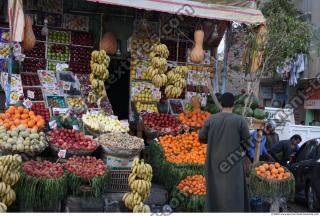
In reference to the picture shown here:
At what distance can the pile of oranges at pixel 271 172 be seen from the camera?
704cm

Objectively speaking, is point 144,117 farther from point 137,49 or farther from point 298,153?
point 298,153

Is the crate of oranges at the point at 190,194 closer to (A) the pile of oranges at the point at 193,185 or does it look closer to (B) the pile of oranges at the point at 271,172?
(A) the pile of oranges at the point at 193,185

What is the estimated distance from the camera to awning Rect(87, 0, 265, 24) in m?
8.14

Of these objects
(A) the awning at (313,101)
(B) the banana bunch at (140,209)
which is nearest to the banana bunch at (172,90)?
(B) the banana bunch at (140,209)

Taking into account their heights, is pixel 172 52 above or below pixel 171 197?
above

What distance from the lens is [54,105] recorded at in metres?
8.83

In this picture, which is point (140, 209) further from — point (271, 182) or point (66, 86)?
point (66, 86)

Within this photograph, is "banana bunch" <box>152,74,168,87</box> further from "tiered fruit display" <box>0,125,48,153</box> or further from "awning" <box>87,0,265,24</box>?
"tiered fruit display" <box>0,125,48,153</box>

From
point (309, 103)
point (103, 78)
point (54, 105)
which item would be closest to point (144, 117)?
point (103, 78)

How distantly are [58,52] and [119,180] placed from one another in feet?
12.4

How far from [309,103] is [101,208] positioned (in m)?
17.2

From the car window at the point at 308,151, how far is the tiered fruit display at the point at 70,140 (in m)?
4.44

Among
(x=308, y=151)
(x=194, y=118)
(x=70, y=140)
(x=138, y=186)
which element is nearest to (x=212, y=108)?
(x=194, y=118)

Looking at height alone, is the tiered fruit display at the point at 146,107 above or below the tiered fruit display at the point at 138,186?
above
